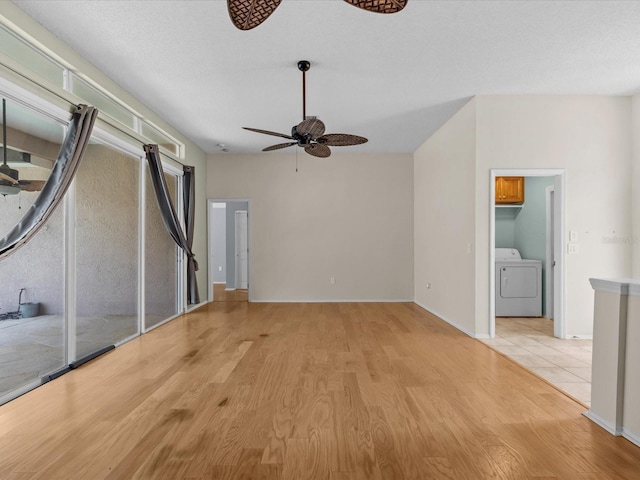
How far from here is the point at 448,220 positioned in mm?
5262

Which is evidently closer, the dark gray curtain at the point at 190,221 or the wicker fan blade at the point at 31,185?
the wicker fan blade at the point at 31,185

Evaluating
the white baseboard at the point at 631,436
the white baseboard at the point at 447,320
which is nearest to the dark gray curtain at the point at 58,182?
the white baseboard at the point at 631,436

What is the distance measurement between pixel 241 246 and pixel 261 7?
314 inches

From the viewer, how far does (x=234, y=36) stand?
9.96 feet

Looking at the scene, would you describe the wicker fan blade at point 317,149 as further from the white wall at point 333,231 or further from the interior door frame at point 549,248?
the interior door frame at point 549,248

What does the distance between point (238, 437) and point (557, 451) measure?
1707mm

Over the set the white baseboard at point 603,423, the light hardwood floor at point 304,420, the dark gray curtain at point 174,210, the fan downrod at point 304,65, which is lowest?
the light hardwood floor at point 304,420

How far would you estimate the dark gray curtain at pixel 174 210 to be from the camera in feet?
→ 15.2

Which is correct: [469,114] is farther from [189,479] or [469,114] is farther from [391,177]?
[189,479]

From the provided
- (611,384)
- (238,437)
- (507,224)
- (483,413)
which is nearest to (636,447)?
(611,384)

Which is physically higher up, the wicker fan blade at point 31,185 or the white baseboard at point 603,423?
the wicker fan blade at point 31,185

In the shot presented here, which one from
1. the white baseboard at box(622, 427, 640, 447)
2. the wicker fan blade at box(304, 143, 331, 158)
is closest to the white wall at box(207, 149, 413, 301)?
the wicker fan blade at box(304, 143, 331, 158)

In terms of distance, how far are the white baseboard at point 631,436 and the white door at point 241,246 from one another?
8.15 metres

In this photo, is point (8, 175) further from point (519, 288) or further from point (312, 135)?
point (519, 288)
